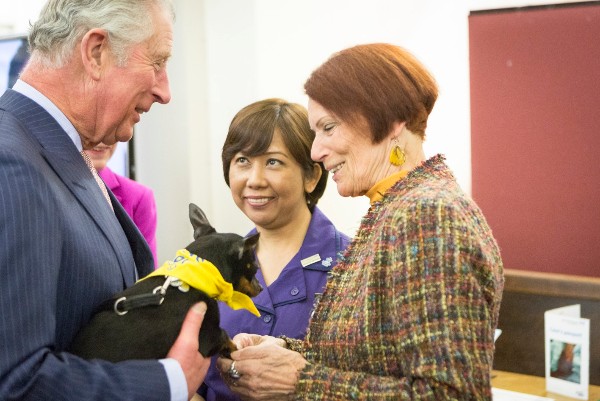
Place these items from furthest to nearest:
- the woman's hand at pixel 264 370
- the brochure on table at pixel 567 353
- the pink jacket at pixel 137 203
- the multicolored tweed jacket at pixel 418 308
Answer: the pink jacket at pixel 137 203 < the brochure on table at pixel 567 353 < the woman's hand at pixel 264 370 < the multicolored tweed jacket at pixel 418 308

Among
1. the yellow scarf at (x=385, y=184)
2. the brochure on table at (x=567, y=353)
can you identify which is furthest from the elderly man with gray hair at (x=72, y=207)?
the brochure on table at (x=567, y=353)

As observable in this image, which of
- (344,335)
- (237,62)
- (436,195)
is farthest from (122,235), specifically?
(237,62)

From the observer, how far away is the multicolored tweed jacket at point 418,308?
1.40 meters

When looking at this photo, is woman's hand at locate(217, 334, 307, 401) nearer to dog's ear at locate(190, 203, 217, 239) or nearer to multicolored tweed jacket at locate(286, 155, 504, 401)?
multicolored tweed jacket at locate(286, 155, 504, 401)

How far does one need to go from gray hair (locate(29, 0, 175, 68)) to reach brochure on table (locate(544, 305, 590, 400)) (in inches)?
72.6

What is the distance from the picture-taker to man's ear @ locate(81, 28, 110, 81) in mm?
1486

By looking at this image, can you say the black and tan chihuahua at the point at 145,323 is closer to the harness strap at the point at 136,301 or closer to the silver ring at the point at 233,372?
the harness strap at the point at 136,301

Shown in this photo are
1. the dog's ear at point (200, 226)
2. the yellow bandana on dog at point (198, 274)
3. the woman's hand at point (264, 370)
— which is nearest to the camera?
the yellow bandana on dog at point (198, 274)

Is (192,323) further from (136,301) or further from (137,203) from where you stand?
(137,203)

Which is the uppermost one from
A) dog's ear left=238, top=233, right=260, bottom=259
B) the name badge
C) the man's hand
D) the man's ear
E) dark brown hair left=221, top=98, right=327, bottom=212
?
the man's ear

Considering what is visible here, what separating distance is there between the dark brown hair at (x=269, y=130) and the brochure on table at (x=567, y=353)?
108cm

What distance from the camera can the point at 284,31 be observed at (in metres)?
3.72

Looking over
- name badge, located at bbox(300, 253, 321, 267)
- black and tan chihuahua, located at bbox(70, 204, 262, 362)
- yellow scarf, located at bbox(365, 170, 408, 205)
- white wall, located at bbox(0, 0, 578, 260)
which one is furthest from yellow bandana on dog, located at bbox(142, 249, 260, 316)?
white wall, located at bbox(0, 0, 578, 260)

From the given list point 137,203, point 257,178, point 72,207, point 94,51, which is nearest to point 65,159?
point 72,207
